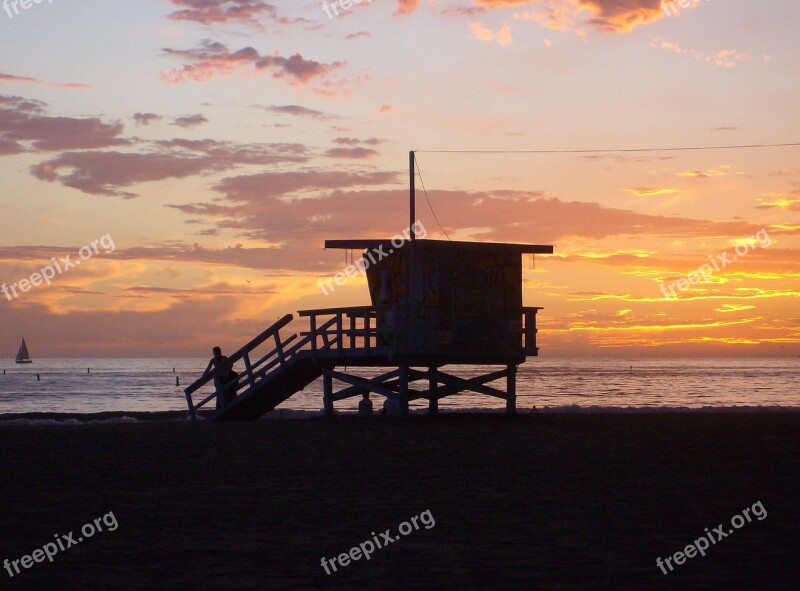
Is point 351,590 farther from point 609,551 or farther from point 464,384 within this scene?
point 464,384

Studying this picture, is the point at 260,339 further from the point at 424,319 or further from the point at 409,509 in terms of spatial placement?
the point at 409,509

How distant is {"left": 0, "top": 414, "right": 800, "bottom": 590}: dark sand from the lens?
24.4 ft

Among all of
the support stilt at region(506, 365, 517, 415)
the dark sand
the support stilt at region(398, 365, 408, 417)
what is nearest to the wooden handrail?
the support stilt at region(398, 365, 408, 417)

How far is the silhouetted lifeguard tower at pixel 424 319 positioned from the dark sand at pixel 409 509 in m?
6.67

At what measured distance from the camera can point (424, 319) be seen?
25.8 m

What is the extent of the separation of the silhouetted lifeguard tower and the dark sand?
Answer: 6674mm

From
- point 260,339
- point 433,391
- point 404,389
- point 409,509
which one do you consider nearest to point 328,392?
point 260,339

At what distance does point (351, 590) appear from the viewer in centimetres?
696

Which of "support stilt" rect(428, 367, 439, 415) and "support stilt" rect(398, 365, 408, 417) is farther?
"support stilt" rect(428, 367, 439, 415)

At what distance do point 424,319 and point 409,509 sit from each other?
51.0 feet

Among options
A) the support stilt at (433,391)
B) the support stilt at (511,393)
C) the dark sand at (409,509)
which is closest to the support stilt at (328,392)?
the support stilt at (433,391)

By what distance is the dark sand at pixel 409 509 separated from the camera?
24.4 ft

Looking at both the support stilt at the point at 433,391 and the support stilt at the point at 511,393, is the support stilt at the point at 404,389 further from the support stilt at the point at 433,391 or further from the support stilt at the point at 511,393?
the support stilt at the point at 511,393

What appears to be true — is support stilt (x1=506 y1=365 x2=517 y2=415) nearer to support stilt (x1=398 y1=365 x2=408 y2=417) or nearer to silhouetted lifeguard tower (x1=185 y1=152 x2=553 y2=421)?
silhouetted lifeguard tower (x1=185 y1=152 x2=553 y2=421)
